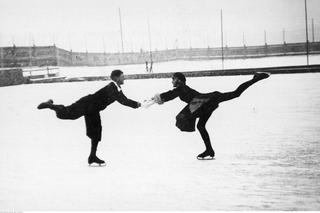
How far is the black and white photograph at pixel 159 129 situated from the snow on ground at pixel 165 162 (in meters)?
0.01

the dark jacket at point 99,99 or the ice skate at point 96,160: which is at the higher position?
the dark jacket at point 99,99

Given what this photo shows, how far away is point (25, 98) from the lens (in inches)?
337

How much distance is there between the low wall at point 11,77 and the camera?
38.7 feet

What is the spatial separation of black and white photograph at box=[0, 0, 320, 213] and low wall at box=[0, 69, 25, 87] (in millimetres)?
4159

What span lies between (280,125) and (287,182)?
84.3 inches

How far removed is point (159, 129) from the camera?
5492 mm

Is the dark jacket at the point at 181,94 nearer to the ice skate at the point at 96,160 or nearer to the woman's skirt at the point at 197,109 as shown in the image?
the woman's skirt at the point at 197,109

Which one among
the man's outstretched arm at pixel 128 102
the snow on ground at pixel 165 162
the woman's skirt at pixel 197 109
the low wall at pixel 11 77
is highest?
the low wall at pixel 11 77

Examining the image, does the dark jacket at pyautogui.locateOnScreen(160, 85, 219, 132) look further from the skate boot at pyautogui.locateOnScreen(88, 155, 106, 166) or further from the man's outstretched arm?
the skate boot at pyautogui.locateOnScreen(88, 155, 106, 166)

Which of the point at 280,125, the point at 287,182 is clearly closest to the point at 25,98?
the point at 280,125

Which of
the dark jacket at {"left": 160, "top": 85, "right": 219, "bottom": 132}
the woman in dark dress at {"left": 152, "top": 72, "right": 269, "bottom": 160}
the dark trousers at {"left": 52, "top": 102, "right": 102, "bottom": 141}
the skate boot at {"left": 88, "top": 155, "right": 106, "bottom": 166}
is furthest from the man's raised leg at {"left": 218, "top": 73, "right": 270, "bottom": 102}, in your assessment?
the skate boot at {"left": 88, "top": 155, "right": 106, "bottom": 166}

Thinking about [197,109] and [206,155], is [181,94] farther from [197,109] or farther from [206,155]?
[206,155]

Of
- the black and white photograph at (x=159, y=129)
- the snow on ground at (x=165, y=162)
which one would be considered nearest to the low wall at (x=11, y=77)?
the black and white photograph at (x=159, y=129)

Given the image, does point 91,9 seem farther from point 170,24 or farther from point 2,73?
point 2,73
